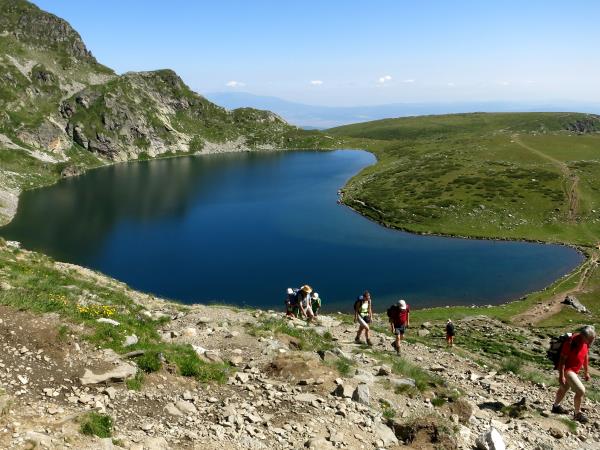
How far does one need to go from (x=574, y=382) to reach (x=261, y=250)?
7019cm

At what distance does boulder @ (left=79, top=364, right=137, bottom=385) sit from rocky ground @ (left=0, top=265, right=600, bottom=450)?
5 centimetres

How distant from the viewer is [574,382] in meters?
17.0

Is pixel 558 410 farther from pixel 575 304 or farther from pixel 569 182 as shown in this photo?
pixel 569 182

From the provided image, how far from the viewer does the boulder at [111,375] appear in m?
14.3

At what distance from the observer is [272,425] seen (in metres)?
14.0

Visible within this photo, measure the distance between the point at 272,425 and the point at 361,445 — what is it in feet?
9.16

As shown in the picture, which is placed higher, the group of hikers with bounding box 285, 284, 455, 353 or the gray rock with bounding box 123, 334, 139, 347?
the gray rock with bounding box 123, 334, 139, 347

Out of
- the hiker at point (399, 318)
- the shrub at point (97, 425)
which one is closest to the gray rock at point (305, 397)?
the shrub at point (97, 425)

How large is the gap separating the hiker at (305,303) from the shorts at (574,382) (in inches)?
671

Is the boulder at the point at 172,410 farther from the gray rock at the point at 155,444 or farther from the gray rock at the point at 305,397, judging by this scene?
the gray rock at the point at 305,397

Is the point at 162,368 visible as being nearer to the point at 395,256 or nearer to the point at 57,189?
the point at 395,256

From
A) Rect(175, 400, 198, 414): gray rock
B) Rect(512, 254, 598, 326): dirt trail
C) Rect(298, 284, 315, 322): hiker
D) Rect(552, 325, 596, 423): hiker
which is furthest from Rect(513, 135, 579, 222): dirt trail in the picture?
Rect(175, 400, 198, 414): gray rock

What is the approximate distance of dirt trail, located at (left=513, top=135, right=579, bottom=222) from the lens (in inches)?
4178

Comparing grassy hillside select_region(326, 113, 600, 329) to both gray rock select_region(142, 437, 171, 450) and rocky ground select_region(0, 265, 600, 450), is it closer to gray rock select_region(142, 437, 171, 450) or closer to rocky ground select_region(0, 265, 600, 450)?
rocky ground select_region(0, 265, 600, 450)
